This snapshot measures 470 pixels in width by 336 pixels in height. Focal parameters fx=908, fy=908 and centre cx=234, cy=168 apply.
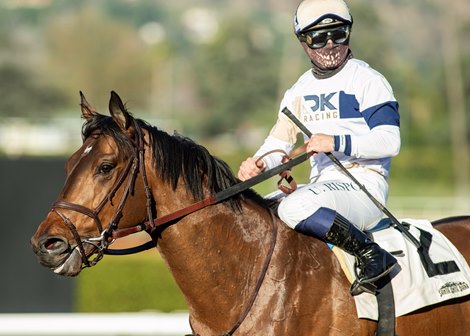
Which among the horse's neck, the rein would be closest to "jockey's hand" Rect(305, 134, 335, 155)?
the rein

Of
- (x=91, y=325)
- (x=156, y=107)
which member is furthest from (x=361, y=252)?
(x=156, y=107)

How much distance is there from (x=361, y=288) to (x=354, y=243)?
0.72ft

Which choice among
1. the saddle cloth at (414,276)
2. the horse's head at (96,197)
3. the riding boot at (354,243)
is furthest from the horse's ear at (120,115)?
the saddle cloth at (414,276)

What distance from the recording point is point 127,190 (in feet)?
13.7

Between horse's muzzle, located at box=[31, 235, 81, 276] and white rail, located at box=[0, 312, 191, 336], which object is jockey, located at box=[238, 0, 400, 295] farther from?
white rail, located at box=[0, 312, 191, 336]

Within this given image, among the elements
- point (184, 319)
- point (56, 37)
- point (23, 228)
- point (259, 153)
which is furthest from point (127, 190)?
point (56, 37)

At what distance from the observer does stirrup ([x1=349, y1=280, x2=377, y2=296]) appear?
4.37 metres

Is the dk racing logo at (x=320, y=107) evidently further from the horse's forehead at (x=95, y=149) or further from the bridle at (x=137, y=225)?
the horse's forehead at (x=95, y=149)

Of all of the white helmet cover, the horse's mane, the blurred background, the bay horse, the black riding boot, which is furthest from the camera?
the blurred background

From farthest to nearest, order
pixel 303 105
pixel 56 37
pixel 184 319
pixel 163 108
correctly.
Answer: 1. pixel 163 108
2. pixel 56 37
3. pixel 184 319
4. pixel 303 105

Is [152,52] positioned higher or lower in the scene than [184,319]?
higher

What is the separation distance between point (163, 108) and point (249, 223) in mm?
87890

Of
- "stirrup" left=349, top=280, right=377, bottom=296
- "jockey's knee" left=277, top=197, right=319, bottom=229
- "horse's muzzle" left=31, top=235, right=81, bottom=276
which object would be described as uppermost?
"jockey's knee" left=277, top=197, right=319, bottom=229

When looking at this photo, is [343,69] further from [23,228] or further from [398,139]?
[23,228]
